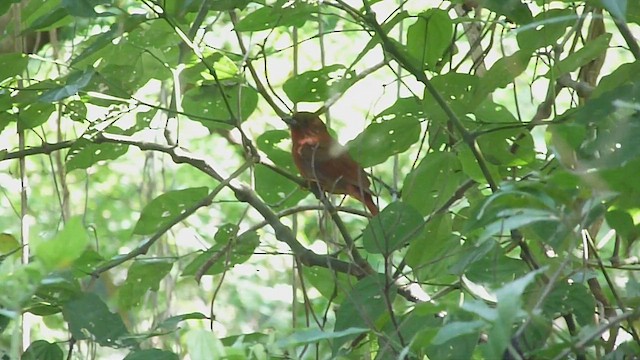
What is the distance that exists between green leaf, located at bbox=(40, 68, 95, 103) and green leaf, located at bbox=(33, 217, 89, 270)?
0.57 metres

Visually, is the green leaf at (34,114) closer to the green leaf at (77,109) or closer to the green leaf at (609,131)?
the green leaf at (77,109)

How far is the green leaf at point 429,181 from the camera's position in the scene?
142cm

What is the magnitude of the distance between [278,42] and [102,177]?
4.25 feet

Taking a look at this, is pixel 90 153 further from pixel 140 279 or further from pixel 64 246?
pixel 64 246

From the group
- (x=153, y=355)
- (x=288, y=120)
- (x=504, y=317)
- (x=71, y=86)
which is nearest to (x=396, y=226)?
Result: (x=153, y=355)

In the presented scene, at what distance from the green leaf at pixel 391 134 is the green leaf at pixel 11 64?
49cm

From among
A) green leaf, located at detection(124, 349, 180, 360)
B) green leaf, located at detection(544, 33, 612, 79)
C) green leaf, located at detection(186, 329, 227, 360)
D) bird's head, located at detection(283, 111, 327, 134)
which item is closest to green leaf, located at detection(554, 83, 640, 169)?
green leaf, located at detection(544, 33, 612, 79)

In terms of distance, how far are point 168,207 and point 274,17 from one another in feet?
1.18

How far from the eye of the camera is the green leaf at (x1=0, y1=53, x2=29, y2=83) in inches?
58.5

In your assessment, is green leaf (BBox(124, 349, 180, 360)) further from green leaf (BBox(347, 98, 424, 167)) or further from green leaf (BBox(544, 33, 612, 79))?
green leaf (BBox(544, 33, 612, 79))

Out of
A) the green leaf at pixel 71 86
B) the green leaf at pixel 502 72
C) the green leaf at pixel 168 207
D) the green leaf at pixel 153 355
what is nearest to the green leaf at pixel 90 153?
the green leaf at pixel 168 207

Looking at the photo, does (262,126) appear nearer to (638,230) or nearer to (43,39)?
(43,39)

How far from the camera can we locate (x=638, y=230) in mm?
1281

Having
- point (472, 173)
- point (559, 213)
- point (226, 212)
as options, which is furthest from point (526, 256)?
point (226, 212)
